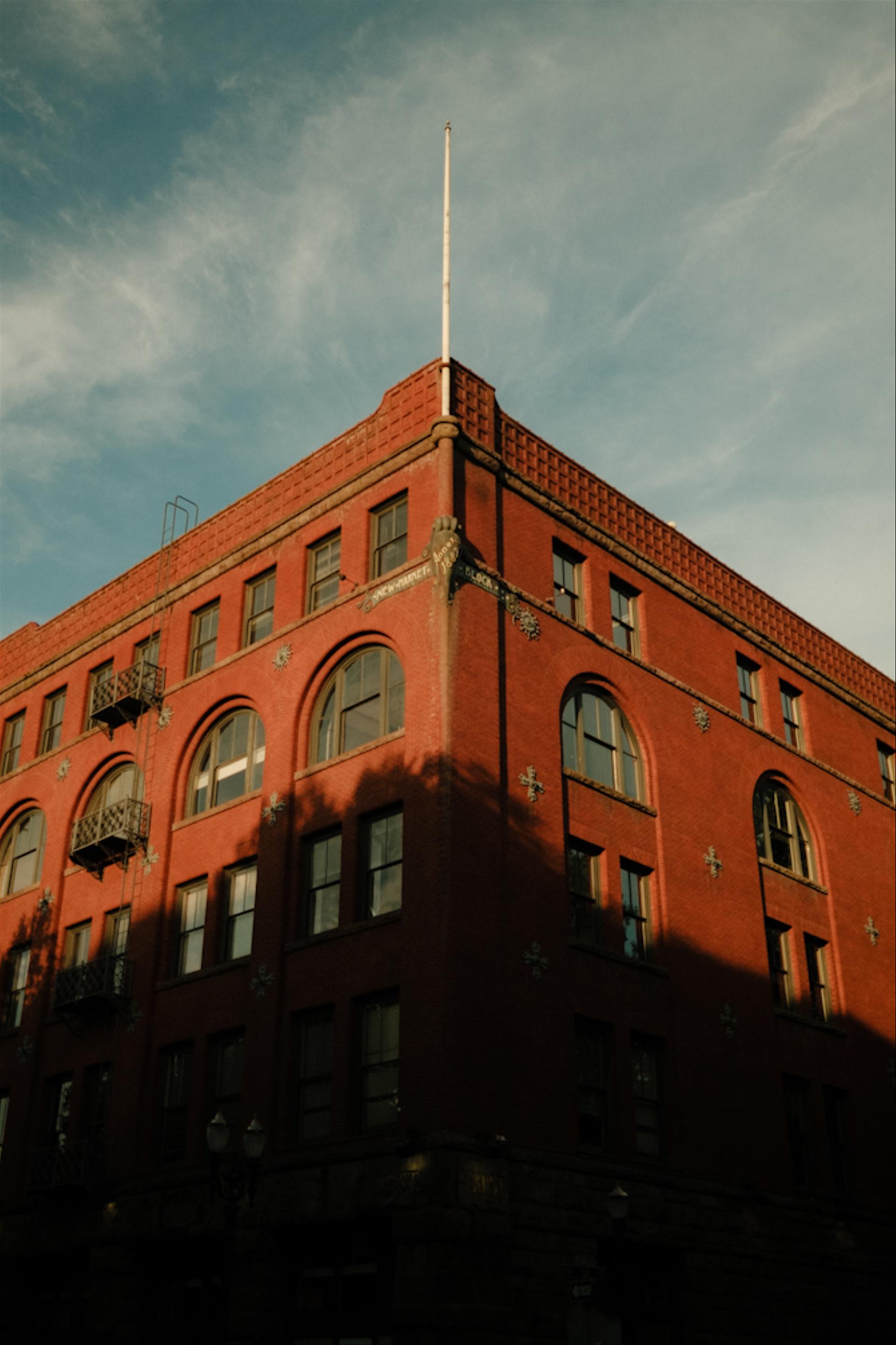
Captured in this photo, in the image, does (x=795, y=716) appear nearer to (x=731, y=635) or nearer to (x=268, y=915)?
(x=731, y=635)

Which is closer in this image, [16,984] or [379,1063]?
[379,1063]

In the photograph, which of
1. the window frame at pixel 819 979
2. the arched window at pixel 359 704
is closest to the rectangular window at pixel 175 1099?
the arched window at pixel 359 704

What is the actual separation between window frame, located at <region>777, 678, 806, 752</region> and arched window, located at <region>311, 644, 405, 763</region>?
14104 millimetres

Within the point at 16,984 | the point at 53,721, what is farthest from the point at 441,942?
the point at 53,721

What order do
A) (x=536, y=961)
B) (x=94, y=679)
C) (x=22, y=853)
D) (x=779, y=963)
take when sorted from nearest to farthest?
(x=536, y=961)
(x=779, y=963)
(x=22, y=853)
(x=94, y=679)

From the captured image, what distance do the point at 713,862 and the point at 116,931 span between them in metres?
14.6

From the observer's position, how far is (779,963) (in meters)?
33.1

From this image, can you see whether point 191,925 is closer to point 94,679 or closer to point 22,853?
point 22,853

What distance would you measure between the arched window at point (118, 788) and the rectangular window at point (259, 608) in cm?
464

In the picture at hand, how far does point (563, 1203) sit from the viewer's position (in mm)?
23953

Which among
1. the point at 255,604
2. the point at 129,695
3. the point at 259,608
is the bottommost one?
the point at 129,695

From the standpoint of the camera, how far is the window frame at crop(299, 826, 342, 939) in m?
27.3

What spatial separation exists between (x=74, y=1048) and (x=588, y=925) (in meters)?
13.0

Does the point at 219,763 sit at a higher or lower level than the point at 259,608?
lower
